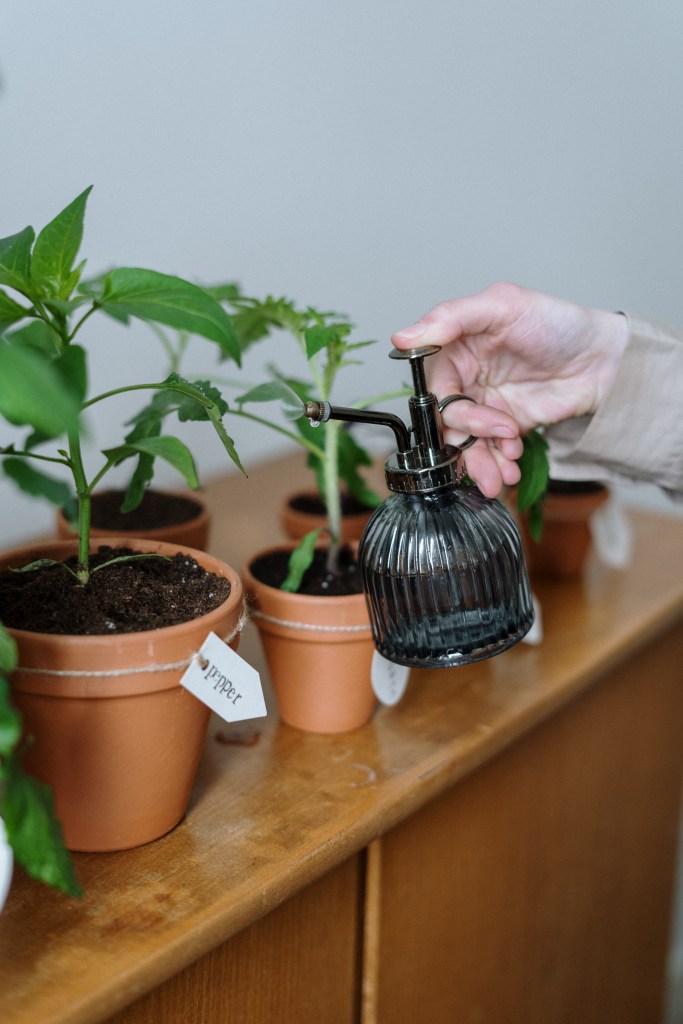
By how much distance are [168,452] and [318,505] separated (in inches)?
19.4

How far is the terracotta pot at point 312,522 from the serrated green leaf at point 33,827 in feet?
1.84

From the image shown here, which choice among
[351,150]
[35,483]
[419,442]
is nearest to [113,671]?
[35,483]

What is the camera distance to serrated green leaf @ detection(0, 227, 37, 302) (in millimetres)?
658

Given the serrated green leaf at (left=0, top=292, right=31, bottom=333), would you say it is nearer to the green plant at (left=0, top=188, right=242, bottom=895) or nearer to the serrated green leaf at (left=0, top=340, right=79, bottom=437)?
the green plant at (left=0, top=188, right=242, bottom=895)

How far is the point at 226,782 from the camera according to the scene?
0.82 metres

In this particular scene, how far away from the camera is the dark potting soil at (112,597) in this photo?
2.24ft

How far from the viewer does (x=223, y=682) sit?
0.69 meters

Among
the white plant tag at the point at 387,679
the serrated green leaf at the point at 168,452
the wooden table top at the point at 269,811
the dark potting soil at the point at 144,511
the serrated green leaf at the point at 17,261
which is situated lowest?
the wooden table top at the point at 269,811

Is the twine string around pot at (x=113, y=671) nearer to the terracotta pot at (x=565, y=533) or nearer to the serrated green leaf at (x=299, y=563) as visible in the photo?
the serrated green leaf at (x=299, y=563)

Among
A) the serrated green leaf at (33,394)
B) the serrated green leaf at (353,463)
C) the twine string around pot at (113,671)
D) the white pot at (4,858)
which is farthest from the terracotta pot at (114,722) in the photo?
the serrated green leaf at (353,463)

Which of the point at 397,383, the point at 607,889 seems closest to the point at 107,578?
the point at 607,889

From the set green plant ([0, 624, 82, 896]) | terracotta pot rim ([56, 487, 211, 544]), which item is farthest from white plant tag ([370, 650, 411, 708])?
green plant ([0, 624, 82, 896])

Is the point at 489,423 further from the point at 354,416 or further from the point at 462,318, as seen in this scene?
the point at 354,416

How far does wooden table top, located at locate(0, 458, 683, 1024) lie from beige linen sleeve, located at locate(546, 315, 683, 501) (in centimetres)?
19
